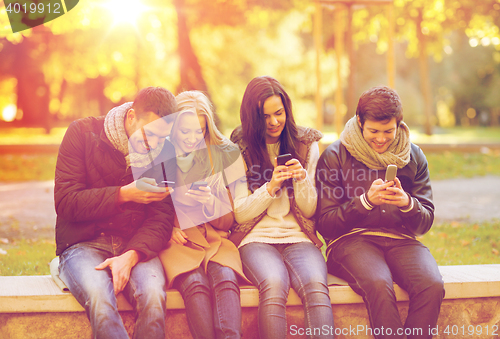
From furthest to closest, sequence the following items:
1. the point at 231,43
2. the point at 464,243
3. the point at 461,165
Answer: the point at 231,43 → the point at 461,165 → the point at 464,243

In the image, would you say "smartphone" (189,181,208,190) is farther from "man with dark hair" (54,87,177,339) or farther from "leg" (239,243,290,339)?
"leg" (239,243,290,339)

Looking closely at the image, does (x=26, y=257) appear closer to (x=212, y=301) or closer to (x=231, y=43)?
(x=212, y=301)

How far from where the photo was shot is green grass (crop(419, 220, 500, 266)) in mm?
4375

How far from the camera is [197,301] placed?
264 cm

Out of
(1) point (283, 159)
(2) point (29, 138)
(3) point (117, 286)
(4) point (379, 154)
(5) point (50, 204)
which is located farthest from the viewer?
(2) point (29, 138)

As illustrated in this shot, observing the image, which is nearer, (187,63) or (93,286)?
(93,286)

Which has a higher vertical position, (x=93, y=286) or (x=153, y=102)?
(x=153, y=102)

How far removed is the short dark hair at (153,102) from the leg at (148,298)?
0.94 m

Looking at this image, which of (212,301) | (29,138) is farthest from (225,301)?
(29,138)

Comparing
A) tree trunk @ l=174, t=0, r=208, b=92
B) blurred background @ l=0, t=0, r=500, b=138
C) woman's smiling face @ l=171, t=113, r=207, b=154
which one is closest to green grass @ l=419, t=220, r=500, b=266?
blurred background @ l=0, t=0, r=500, b=138

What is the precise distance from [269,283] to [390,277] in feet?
2.46

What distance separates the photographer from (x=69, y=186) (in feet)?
9.30

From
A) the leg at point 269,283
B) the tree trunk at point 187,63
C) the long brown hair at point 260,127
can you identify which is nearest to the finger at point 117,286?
the leg at point 269,283

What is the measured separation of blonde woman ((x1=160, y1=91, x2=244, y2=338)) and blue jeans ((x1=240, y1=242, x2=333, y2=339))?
5.4 inches
